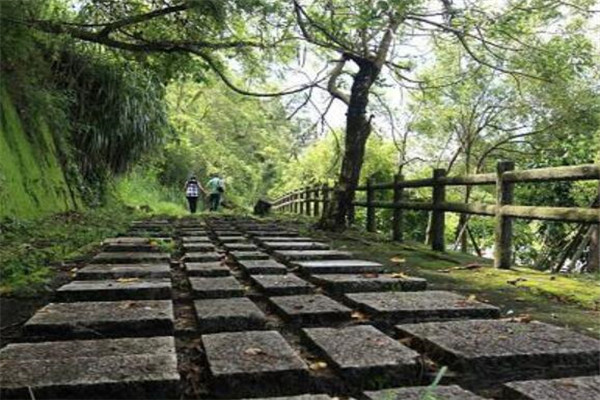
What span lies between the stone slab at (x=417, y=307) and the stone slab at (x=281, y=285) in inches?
9.4

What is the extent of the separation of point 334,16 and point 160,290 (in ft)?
12.5

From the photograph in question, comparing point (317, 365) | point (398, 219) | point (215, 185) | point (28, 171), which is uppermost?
point (215, 185)

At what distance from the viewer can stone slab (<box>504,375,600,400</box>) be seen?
4.47ft

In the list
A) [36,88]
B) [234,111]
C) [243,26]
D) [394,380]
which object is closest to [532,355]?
[394,380]

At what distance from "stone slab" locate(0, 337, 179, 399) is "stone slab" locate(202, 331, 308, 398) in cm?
11

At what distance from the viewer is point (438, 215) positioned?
17.9ft

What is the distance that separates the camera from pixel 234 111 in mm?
24062

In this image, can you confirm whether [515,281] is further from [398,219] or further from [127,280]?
[398,219]

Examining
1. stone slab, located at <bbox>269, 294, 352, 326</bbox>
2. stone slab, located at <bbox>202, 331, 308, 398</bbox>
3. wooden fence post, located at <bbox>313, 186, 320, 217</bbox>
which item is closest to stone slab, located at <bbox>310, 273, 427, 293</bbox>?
stone slab, located at <bbox>269, 294, 352, 326</bbox>

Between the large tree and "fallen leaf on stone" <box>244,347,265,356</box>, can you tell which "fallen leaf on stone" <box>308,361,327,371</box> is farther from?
the large tree

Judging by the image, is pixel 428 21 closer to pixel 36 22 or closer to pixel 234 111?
pixel 36 22

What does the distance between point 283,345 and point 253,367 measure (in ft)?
0.73

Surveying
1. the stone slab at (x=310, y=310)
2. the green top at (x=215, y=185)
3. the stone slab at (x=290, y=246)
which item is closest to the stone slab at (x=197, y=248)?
the stone slab at (x=290, y=246)

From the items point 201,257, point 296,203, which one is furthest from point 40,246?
point 296,203
